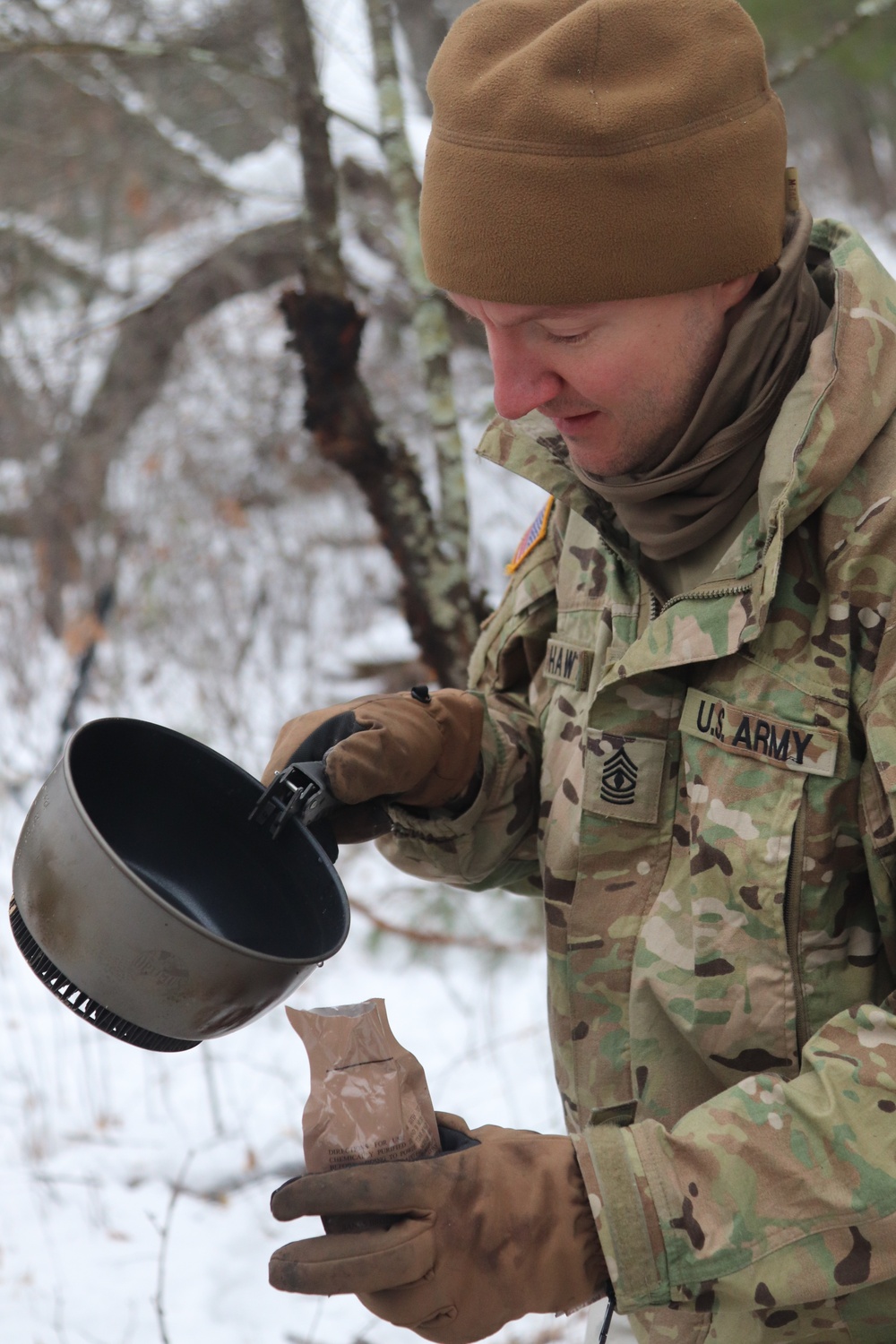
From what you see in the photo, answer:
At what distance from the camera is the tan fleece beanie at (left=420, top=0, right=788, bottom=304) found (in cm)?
122

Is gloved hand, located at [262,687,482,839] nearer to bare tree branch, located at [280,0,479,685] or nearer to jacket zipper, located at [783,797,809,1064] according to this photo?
jacket zipper, located at [783,797,809,1064]

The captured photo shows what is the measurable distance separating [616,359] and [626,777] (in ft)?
1.59

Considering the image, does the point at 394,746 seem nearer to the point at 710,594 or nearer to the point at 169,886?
the point at 169,886

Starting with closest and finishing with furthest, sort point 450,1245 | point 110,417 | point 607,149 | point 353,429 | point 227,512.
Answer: point 450,1245 < point 607,149 < point 353,429 < point 227,512 < point 110,417

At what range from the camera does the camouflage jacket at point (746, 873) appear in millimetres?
1101

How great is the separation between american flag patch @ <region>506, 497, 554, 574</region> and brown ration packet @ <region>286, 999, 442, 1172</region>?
0.78 metres

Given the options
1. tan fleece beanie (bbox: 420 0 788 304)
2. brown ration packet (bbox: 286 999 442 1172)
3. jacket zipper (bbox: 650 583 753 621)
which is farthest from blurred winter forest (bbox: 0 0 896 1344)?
tan fleece beanie (bbox: 420 0 788 304)

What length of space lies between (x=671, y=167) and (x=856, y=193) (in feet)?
40.5

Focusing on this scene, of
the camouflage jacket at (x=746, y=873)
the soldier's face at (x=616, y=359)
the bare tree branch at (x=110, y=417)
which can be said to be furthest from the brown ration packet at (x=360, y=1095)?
the bare tree branch at (x=110, y=417)

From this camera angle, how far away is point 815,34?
7.47 m

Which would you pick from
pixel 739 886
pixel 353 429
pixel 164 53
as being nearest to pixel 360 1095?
pixel 739 886

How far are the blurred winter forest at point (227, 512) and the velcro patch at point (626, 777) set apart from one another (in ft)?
2.51

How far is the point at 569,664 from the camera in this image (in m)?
1.62

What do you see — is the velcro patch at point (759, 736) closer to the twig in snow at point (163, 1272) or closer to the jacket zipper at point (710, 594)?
the jacket zipper at point (710, 594)
